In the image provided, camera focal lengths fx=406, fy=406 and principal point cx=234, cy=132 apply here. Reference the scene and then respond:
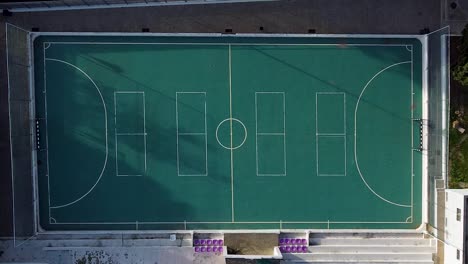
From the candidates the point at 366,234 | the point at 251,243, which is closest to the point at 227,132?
the point at 251,243

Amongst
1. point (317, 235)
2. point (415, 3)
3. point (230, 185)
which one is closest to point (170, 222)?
point (230, 185)

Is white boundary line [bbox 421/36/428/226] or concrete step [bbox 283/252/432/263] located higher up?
white boundary line [bbox 421/36/428/226]

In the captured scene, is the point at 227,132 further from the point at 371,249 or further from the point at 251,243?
the point at 371,249

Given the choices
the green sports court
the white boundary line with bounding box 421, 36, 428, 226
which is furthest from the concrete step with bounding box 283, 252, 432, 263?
the white boundary line with bounding box 421, 36, 428, 226

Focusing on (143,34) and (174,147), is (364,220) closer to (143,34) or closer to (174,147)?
(174,147)

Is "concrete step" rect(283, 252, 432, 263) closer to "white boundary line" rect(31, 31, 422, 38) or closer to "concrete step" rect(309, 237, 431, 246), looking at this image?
"concrete step" rect(309, 237, 431, 246)
